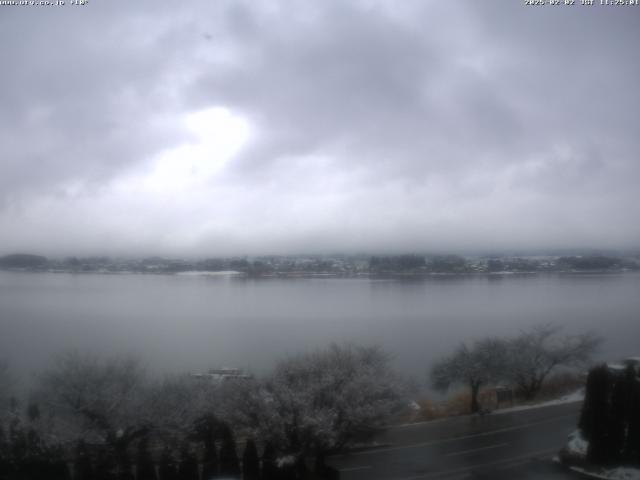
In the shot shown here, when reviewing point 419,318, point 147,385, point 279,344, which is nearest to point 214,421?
point 147,385

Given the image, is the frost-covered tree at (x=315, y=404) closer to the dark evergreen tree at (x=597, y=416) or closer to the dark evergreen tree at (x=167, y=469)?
the dark evergreen tree at (x=167, y=469)

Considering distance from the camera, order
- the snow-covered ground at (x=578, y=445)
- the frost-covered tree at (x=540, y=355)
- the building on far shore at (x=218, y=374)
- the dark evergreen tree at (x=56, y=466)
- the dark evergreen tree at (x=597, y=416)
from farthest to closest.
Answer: the frost-covered tree at (x=540, y=355)
the building on far shore at (x=218, y=374)
the snow-covered ground at (x=578, y=445)
the dark evergreen tree at (x=597, y=416)
the dark evergreen tree at (x=56, y=466)

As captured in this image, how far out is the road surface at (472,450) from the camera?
627 centimetres

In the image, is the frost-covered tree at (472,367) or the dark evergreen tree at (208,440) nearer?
the dark evergreen tree at (208,440)

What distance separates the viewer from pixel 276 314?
20.2 meters

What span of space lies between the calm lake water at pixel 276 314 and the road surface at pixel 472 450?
391cm

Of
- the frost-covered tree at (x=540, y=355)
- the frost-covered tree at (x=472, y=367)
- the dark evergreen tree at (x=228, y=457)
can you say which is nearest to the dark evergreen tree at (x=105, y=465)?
the dark evergreen tree at (x=228, y=457)

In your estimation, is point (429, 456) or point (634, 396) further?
point (429, 456)

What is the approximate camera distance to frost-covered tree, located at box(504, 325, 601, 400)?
12.0 metres

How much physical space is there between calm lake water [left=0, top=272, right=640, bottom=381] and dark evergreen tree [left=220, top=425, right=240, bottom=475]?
511cm

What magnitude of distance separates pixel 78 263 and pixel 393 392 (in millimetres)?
16598

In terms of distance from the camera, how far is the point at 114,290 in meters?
23.9

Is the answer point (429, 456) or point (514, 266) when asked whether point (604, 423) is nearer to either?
point (429, 456)

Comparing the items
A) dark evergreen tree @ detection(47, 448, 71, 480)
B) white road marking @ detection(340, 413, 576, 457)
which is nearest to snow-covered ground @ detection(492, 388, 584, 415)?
white road marking @ detection(340, 413, 576, 457)
